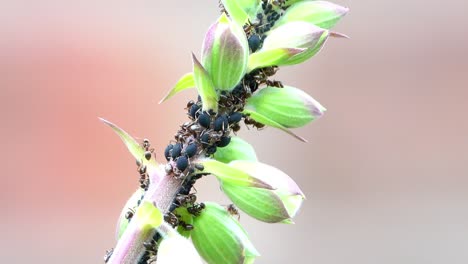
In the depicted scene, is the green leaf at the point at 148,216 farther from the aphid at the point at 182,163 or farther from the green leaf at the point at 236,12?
the green leaf at the point at 236,12

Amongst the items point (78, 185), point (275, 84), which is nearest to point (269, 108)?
point (275, 84)

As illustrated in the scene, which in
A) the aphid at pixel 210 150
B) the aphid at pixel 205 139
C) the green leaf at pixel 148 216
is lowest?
the green leaf at pixel 148 216

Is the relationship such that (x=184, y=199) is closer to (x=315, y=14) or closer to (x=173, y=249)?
(x=173, y=249)

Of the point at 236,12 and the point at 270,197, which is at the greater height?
the point at 236,12

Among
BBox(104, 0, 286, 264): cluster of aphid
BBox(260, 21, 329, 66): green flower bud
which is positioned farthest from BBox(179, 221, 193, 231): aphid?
BBox(260, 21, 329, 66): green flower bud

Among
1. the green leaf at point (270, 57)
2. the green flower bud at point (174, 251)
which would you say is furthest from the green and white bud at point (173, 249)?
the green leaf at point (270, 57)

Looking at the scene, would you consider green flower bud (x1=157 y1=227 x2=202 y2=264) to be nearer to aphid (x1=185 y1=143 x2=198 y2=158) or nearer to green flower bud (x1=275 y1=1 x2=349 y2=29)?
aphid (x1=185 y1=143 x2=198 y2=158)

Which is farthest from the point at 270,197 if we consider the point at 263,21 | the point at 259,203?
the point at 263,21
